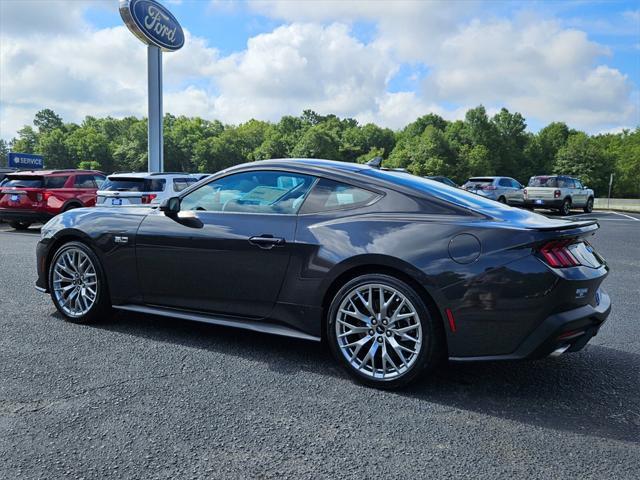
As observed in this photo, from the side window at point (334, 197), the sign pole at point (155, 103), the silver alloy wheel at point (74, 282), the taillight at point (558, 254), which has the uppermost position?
the sign pole at point (155, 103)

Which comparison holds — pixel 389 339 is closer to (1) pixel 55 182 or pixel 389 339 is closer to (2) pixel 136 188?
(2) pixel 136 188

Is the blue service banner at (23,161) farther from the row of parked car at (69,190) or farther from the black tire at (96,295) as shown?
the black tire at (96,295)

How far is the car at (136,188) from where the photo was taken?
11.8 m

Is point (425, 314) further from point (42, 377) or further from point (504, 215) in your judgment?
point (42, 377)

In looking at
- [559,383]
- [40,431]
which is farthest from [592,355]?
[40,431]

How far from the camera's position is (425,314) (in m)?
3.29

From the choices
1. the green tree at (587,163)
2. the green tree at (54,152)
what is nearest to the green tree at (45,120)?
the green tree at (54,152)

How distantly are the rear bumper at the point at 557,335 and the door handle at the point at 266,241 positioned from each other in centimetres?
138

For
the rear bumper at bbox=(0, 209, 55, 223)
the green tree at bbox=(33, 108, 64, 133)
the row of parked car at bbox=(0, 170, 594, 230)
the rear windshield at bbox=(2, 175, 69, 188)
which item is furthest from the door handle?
the green tree at bbox=(33, 108, 64, 133)

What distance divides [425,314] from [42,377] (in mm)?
2497

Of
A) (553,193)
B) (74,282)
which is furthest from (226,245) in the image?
(553,193)

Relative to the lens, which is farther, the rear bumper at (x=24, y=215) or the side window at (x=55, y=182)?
the side window at (x=55, y=182)

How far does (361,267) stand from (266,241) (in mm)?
719

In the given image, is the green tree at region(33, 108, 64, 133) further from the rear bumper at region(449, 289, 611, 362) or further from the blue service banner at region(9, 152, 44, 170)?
the rear bumper at region(449, 289, 611, 362)
